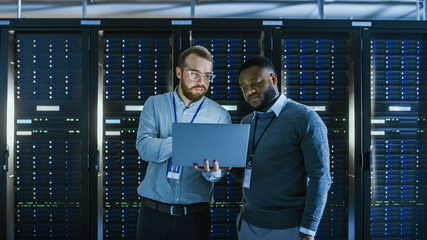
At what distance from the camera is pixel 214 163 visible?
1.45 metres

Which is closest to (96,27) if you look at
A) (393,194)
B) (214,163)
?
(214,163)

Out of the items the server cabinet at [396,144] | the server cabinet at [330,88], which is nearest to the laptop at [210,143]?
the server cabinet at [330,88]

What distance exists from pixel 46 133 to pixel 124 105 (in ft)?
2.46

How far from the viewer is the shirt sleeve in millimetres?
1635

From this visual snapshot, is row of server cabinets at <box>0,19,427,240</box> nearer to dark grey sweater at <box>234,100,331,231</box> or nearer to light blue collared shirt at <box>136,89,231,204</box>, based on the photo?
light blue collared shirt at <box>136,89,231,204</box>

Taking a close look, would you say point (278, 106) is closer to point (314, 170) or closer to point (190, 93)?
point (314, 170)

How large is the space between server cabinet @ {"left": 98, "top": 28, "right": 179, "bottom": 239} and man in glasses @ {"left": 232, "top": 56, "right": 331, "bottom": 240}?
130 cm

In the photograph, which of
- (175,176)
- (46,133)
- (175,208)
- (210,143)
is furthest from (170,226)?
(46,133)

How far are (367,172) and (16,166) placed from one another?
3134 mm

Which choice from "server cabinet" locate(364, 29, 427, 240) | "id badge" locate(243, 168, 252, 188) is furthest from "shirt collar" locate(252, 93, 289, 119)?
"server cabinet" locate(364, 29, 427, 240)

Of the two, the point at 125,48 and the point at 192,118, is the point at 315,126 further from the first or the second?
the point at 125,48

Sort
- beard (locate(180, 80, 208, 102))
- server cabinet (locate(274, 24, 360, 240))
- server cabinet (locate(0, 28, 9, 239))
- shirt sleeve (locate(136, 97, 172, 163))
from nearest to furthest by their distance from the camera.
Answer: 1. shirt sleeve (locate(136, 97, 172, 163))
2. beard (locate(180, 80, 208, 102))
3. server cabinet (locate(0, 28, 9, 239))
4. server cabinet (locate(274, 24, 360, 240))

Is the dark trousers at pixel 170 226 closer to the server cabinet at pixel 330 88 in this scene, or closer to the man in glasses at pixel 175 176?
the man in glasses at pixel 175 176

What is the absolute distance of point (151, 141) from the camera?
5.51 ft
